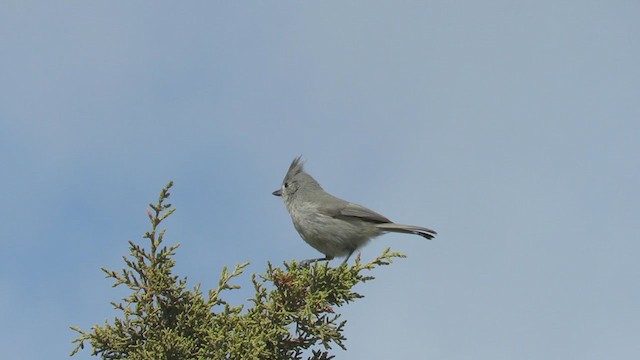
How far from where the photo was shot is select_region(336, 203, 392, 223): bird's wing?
9000 millimetres

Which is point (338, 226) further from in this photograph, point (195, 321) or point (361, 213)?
point (195, 321)

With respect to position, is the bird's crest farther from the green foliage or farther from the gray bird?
the green foliage

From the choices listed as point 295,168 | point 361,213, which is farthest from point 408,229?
point 295,168

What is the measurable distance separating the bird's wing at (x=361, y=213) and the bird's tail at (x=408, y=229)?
76 millimetres

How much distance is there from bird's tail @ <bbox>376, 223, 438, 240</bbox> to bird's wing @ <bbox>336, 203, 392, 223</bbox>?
0.25 ft

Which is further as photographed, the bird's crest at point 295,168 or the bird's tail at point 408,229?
the bird's crest at point 295,168

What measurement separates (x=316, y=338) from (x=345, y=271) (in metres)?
0.76

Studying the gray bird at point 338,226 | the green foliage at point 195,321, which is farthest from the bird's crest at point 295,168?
the green foliage at point 195,321

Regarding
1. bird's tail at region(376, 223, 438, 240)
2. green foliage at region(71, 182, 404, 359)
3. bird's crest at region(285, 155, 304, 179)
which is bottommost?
green foliage at region(71, 182, 404, 359)

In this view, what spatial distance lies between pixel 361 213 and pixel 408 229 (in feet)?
2.23

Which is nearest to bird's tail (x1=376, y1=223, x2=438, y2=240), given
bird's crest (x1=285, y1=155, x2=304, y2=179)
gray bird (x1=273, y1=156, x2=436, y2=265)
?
gray bird (x1=273, y1=156, x2=436, y2=265)

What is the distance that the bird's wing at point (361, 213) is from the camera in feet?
29.5

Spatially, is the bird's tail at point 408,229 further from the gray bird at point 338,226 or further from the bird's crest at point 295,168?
the bird's crest at point 295,168

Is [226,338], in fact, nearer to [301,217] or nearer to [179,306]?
[179,306]
